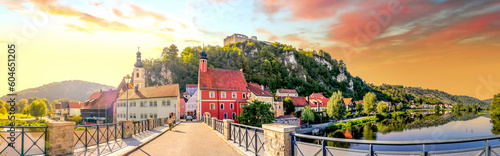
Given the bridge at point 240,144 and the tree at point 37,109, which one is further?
the tree at point 37,109

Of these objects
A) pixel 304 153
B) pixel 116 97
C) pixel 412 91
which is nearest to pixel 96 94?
pixel 116 97

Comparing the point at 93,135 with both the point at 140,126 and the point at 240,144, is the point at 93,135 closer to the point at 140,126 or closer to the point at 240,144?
the point at 240,144

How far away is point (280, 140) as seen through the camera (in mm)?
7207

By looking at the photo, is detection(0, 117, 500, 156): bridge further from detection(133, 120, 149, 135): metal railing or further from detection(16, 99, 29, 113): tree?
detection(16, 99, 29, 113): tree

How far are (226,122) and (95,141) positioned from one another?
21.0 feet

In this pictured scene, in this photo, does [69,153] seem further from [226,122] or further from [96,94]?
[96,94]

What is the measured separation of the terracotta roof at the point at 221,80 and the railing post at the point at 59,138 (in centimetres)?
3860

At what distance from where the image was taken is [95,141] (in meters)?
11.9

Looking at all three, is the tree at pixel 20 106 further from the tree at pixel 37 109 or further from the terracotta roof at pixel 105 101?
the terracotta roof at pixel 105 101

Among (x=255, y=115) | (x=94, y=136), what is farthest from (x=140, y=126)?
(x=255, y=115)

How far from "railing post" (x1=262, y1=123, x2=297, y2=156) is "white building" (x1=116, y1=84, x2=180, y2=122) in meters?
43.5

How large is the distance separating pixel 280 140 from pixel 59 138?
7.77m

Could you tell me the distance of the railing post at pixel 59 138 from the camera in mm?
8867

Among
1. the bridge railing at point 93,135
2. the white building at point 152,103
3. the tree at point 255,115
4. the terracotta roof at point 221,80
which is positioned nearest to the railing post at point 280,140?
the bridge railing at point 93,135
